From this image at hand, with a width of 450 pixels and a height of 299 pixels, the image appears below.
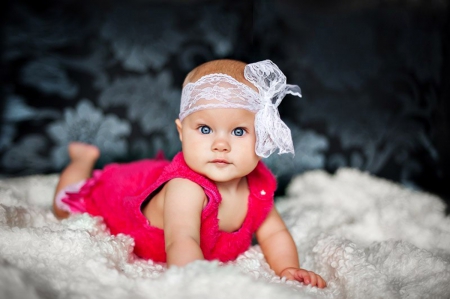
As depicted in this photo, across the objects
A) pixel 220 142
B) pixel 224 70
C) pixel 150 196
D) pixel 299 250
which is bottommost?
pixel 299 250

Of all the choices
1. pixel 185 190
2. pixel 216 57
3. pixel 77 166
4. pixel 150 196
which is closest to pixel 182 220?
pixel 185 190

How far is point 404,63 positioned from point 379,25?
15 cm

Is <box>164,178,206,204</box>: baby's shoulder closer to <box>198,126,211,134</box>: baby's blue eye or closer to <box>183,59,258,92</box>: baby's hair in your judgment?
<box>198,126,211,134</box>: baby's blue eye

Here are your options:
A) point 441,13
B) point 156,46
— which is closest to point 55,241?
point 156,46

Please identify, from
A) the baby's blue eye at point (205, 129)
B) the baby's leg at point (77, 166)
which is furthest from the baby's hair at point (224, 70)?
the baby's leg at point (77, 166)

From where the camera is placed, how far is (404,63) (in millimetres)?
1647

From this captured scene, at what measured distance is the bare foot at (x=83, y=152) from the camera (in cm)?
157

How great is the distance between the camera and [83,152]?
5.23 ft

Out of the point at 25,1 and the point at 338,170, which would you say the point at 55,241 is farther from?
the point at 338,170

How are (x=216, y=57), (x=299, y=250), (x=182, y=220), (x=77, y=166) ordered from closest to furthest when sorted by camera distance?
(x=182, y=220) → (x=299, y=250) → (x=77, y=166) → (x=216, y=57)

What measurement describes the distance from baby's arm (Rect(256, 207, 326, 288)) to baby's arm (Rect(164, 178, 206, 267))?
0.75 feet

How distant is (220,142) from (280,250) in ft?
1.08

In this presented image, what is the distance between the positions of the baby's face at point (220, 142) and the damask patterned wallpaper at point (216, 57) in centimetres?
63

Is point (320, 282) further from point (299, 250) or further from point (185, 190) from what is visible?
point (185, 190)
